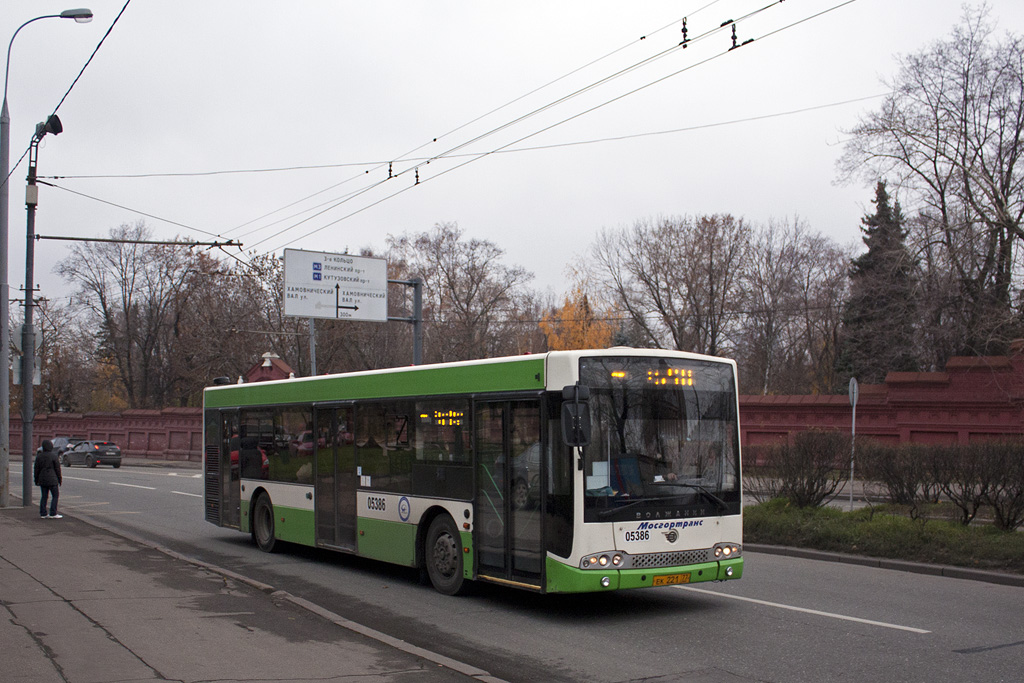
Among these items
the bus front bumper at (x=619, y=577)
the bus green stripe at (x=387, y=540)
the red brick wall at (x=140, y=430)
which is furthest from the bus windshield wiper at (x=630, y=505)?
the red brick wall at (x=140, y=430)

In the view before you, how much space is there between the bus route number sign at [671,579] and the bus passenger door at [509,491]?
114 cm

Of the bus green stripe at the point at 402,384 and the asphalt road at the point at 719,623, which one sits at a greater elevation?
the bus green stripe at the point at 402,384

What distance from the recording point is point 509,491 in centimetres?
973

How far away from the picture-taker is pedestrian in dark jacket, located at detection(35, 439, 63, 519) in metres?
18.2

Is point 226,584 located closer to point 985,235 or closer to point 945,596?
point 945,596

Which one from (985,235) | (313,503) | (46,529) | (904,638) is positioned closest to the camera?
(904,638)

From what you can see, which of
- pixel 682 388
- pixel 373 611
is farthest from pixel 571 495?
pixel 373 611

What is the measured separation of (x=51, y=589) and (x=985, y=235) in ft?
78.3

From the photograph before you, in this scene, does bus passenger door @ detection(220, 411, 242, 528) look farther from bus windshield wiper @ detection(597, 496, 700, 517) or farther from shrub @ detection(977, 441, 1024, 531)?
shrub @ detection(977, 441, 1024, 531)

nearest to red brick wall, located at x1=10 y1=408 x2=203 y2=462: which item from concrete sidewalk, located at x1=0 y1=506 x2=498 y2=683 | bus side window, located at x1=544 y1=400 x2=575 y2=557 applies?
concrete sidewalk, located at x1=0 y1=506 x2=498 y2=683

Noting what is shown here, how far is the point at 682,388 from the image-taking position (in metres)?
9.69

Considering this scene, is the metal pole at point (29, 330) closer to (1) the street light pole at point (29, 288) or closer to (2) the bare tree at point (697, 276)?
(1) the street light pole at point (29, 288)

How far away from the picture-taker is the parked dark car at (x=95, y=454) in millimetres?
47094

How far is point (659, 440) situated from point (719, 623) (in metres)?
1.81
